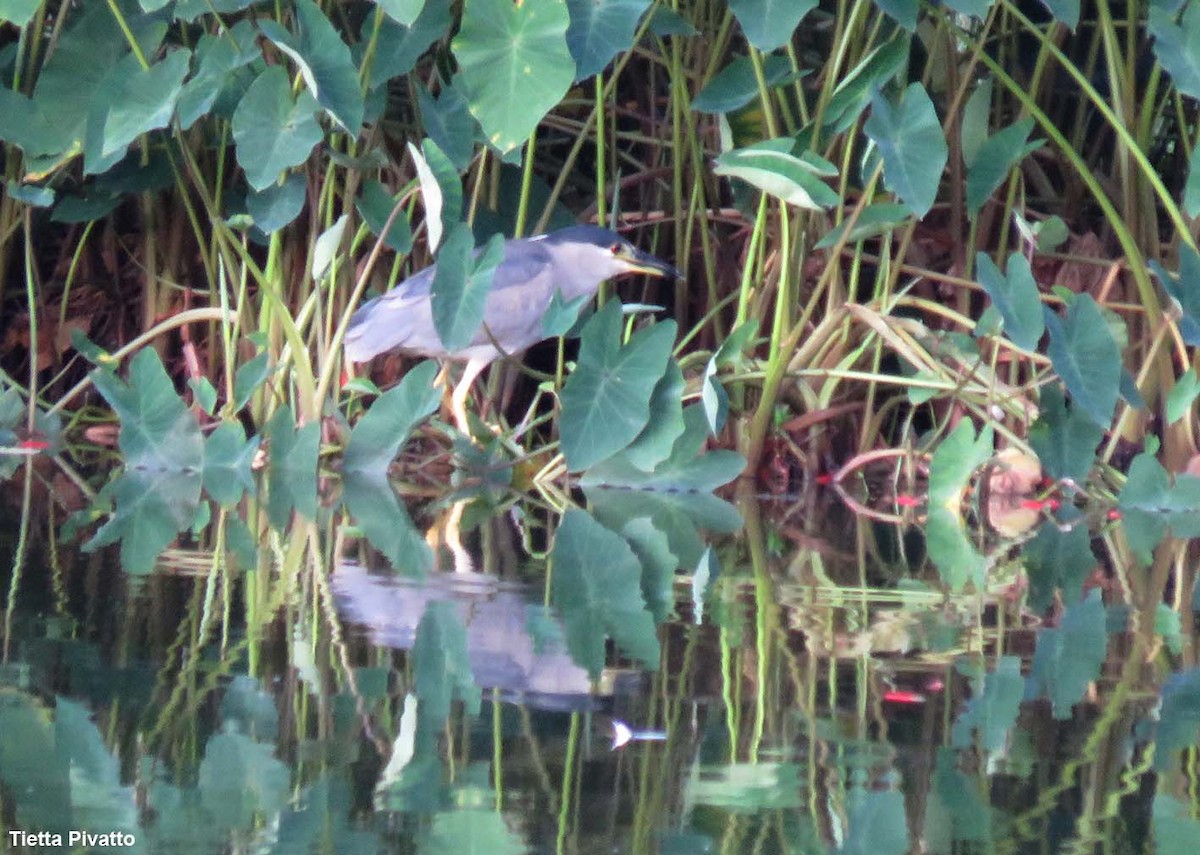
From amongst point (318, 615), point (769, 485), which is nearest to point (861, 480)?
point (769, 485)

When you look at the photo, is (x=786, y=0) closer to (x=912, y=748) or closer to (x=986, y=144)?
(x=986, y=144)

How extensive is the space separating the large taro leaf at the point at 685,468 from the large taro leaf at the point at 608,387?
21 cm

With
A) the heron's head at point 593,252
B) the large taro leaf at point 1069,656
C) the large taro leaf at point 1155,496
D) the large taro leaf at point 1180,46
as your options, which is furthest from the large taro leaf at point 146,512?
the large taro leaf at point 1180,46

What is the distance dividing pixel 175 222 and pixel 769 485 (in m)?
2.39

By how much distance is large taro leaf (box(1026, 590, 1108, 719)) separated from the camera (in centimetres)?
189

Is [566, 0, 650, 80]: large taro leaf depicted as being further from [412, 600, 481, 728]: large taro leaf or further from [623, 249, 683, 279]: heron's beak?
[412, 600, 481, 728]: large taro leaf

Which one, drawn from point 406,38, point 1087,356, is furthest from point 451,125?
point 1087,356

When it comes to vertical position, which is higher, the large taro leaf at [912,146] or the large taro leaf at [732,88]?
the large taro leaf at [732,88]

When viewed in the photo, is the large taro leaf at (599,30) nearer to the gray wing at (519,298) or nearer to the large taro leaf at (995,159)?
the gray wing at (519,298)

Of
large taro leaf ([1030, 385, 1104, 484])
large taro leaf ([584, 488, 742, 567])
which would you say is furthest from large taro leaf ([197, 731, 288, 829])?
large taro leaf ([1030, 385, 1104, 484])

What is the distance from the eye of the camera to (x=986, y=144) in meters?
4.37

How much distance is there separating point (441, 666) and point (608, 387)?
6.56 feet

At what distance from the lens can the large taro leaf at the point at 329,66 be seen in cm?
409

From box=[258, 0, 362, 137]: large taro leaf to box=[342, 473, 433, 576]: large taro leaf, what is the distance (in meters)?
0.87
